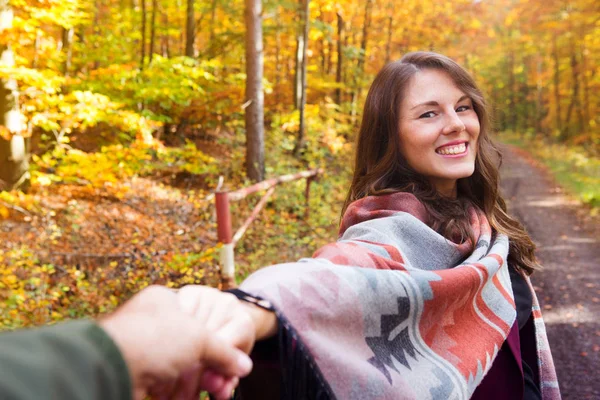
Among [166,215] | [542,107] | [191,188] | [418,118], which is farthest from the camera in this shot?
[542,107]

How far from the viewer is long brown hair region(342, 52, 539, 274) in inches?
65.1

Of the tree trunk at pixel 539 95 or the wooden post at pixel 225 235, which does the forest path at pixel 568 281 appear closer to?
the wooden post at pixel 225 235

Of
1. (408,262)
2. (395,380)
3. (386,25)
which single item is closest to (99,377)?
(395,380)

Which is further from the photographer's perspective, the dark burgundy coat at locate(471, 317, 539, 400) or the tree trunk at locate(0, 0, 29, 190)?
the tree trunk at locate(0, 0, 29, 190)

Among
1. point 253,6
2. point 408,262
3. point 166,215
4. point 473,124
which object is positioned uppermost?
point 253,6

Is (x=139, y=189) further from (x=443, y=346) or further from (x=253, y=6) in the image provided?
(x=443, y=346)

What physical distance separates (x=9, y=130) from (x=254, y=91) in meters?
3.94

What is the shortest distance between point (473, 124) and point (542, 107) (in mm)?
32568

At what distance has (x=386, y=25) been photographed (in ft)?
50.6

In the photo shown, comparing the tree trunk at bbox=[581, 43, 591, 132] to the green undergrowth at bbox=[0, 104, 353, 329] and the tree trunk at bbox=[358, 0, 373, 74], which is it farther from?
the green undergrowth at bbox=[0, 104, 353, 329]

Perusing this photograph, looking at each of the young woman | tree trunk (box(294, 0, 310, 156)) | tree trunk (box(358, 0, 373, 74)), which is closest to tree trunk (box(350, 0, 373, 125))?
tree trunk (box(358, 0, 373, 74))

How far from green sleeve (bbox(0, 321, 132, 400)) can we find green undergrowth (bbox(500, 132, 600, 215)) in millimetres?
11346

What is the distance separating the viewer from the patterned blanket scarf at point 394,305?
92cm

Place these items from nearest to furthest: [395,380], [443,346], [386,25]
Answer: [395,380] → [443,346] → [386,25]
